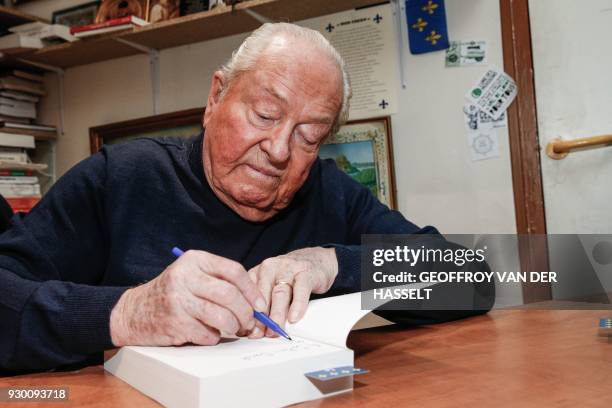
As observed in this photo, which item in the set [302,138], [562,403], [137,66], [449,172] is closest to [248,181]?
[302,138]

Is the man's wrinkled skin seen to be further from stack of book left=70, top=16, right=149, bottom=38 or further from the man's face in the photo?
stack of book left=70, top=16, right=149, bottom=38

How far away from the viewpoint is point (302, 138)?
1.16 metres

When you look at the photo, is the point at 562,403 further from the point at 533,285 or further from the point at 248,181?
the point at 533,285

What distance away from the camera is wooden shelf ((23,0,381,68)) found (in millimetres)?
2318

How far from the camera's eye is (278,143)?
1104 millimetres

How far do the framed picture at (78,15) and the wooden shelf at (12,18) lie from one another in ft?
0.45

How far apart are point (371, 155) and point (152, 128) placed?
1.16 metres

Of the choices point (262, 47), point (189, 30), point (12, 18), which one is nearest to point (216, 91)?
point (262, 47)

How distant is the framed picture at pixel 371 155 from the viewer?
2326 mm

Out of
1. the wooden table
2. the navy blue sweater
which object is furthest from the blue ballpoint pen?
the navy blue sweater

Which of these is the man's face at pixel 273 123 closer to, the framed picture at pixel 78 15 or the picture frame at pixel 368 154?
the picture frame at pixel 368 154

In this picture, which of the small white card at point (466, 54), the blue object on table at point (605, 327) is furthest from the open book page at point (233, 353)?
the small white card at point (466, 54)

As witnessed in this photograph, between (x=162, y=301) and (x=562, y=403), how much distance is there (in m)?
0.47

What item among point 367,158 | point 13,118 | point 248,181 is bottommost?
point 248,181
